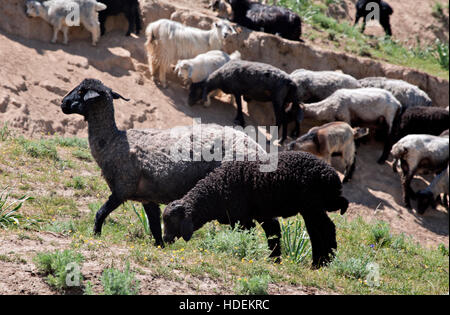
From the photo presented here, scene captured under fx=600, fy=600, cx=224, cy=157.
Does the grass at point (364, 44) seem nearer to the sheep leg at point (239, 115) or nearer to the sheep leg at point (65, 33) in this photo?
the sheep leg at point (239, 115)

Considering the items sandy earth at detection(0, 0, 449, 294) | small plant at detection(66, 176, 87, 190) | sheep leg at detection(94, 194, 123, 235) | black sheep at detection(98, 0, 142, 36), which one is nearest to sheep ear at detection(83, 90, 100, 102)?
sheep leg at detection(94, 194, 123, 235)

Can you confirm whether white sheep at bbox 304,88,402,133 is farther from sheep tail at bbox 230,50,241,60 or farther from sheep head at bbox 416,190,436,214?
sheep tail at bbox 230,50,241,60

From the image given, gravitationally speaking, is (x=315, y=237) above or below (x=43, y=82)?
above

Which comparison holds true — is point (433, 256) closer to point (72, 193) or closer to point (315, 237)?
point (315, 237)

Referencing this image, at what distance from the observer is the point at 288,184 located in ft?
→ 23.6

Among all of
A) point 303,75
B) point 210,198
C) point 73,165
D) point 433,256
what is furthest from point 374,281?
point 303,75

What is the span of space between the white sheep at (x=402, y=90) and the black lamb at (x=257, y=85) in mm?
3280

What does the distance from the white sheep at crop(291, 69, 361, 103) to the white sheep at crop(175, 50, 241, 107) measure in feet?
6.42

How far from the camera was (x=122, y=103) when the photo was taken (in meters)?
13.4

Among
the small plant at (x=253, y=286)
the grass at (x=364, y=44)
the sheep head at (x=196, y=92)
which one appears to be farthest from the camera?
the grass at (x=364, y=44)

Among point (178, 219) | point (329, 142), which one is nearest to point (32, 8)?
point (329, 142)

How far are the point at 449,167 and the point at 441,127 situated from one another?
1.92 m

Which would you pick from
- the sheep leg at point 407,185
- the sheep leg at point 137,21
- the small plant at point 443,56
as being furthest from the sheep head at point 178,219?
Answer: the small plant at point 443,56

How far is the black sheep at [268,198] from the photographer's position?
7.16 meters
